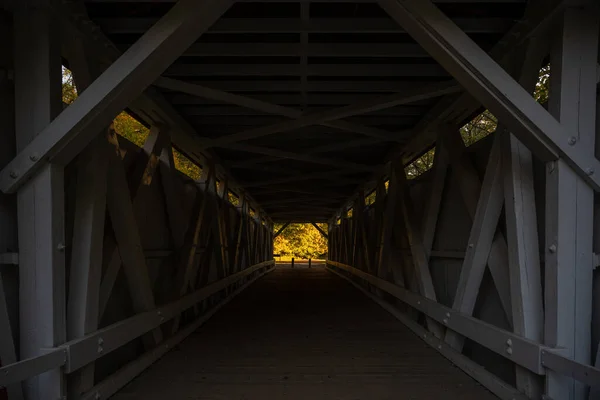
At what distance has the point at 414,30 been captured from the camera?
111 inches

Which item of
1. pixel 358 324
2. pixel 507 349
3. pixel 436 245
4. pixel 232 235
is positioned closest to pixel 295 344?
pixel 358 324

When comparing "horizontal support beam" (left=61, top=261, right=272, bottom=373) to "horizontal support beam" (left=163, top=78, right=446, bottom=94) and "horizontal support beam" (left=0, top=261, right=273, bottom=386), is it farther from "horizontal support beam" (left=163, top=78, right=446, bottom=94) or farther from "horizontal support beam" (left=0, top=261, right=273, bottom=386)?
"horizontal support beam" (left=163, top=78, right=446, bottom=94)

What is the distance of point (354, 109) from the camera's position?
5.19 m

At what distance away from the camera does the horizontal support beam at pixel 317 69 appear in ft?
14.8

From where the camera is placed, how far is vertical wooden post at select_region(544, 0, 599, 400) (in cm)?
256

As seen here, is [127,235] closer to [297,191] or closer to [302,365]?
[302,365]

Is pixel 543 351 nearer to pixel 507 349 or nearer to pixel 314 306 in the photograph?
pixel 507 349

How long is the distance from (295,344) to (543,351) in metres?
2.64

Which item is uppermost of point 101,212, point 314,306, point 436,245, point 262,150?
point 262,150

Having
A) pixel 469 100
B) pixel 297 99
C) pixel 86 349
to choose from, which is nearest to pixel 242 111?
pixel 297 99

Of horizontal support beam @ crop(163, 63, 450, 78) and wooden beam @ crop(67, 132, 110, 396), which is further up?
horizontal support beam @ crop(163, 63, 450, 78)

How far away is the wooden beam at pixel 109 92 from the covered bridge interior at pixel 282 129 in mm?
11

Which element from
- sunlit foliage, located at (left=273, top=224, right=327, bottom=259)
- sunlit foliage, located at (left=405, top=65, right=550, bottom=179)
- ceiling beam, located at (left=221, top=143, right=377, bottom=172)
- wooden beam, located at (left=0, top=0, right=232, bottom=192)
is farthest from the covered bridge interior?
sunlit foliage, located at (left=273, top=224, right=327, bottom=259)

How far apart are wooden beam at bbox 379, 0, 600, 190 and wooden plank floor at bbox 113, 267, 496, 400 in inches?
64.7
